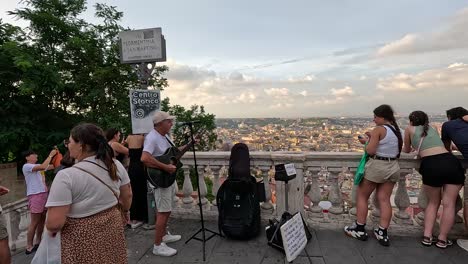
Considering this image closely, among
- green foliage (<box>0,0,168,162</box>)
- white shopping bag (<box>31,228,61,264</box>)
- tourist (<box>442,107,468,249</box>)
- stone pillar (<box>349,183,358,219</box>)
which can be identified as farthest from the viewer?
green foliage (<box>0,0,168,162</box>)

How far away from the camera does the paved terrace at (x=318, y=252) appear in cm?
320

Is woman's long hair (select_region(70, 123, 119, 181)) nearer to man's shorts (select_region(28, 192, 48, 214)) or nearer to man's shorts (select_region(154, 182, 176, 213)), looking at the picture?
man's shorts (select_region(154, 182, 176, 213))

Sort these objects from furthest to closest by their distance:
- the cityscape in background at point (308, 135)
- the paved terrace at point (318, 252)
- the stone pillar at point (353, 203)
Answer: the cityscape in background at point (308, 135) → the stone pillar at point (353, 203) → the paved terrace at point (318, 252)

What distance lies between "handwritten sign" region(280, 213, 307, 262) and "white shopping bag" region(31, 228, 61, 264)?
199cm

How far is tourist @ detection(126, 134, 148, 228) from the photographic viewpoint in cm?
444

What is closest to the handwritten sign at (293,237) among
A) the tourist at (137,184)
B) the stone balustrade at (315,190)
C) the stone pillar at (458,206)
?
the stone balustrade at (315,190)

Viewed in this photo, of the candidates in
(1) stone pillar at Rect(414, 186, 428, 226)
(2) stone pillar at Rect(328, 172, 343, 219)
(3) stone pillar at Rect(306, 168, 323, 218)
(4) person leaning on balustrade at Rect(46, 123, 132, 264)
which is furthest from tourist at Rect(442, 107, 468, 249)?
(4) person leaning on balustrade at Rect(46, 123, 132, 264)

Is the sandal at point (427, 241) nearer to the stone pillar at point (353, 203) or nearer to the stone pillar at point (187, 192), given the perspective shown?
the stone pillar at point (353, 203)

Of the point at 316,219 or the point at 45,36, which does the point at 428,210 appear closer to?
the point at 316,219

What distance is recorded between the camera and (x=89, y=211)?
6.09ft

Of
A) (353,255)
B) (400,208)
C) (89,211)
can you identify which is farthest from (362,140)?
(89,211)

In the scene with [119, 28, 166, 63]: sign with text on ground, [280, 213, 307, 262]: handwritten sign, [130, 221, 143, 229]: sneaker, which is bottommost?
[130, 221, 143, 229]: sneaker

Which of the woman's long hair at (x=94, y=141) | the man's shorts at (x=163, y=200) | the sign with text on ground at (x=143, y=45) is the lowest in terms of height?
the man's shorts at (x=163, y=200)

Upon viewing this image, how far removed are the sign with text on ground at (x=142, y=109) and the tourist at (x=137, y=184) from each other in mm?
215
